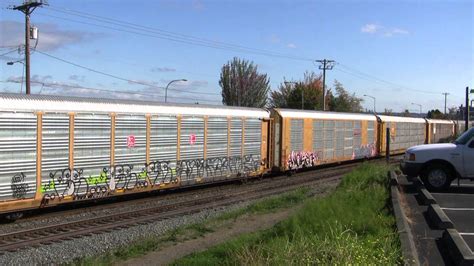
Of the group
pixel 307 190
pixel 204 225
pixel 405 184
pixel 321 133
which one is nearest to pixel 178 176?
pixel 307 190

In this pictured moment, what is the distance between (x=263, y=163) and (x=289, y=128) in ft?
7.55

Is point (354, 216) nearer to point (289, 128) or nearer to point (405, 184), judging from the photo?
point (405, 184)

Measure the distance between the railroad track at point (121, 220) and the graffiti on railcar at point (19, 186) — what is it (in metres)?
1.04

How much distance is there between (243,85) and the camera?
83875 mm

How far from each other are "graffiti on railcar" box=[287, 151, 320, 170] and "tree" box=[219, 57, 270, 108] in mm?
56282

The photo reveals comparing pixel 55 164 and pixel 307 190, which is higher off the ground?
pixel 55 164

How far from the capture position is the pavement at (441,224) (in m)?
6.59

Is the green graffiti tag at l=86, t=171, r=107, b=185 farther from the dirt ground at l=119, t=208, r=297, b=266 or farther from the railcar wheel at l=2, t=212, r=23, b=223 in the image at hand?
the dirt ground at l=119, t=208, r=297, b=266

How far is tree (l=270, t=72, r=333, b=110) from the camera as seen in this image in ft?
269

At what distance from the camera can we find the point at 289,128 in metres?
23.3

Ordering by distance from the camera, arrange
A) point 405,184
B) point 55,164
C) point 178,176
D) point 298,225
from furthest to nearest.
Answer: point 178,176
point 405,184
point 55,164
point 298,225

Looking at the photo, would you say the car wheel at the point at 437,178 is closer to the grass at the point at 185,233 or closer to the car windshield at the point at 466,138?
the car windshield at the point at 466,138

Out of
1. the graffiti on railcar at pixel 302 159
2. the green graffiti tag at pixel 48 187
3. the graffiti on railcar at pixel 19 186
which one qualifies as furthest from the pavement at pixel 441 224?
the graffiti on railcar at pixel 302 159

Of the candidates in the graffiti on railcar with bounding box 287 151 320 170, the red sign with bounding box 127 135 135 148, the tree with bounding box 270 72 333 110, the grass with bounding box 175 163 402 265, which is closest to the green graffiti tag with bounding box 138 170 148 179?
the red sign with bounding box 127 135 135 148
